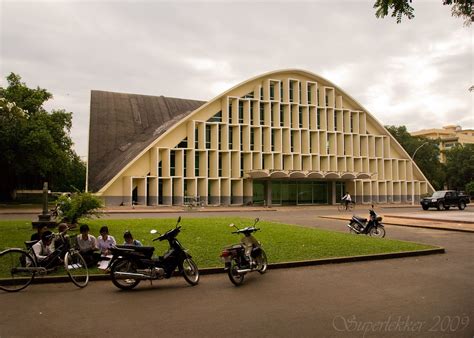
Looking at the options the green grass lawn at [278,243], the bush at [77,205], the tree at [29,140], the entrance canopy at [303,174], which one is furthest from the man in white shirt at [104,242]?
the entrance canopy at [303,174]

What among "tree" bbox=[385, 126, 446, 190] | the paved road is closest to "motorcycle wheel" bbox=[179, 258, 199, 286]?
the paved road

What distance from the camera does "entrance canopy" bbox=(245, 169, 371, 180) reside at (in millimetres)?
46219

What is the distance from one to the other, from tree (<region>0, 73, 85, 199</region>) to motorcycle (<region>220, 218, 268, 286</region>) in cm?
2829

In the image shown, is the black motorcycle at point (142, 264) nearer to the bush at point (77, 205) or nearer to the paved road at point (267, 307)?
the paved road at point (267, 307)

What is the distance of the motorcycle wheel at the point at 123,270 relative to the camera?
26.3 ft

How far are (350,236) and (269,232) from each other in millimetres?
3012

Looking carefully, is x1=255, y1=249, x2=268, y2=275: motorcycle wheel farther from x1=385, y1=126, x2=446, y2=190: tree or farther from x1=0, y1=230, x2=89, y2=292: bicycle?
x1=385, y1=126, x2=446, y2=190: tree

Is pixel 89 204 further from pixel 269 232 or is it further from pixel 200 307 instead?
pixel 200 307

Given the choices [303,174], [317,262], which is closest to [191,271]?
[317,262]

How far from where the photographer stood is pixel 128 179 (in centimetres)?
4284

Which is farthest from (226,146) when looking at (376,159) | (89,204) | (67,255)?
(67,255)

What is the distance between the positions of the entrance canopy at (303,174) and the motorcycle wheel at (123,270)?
3804 centimetres

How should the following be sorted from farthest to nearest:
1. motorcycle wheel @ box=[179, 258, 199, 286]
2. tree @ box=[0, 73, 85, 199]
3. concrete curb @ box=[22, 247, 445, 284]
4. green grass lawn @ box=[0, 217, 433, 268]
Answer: tree @ box=[0, 73, 85, 199], green grass lawn @ box=[0, 217, 433, 268], concrete curb @ box=[22, 247, 445, 284], motorcycle wheel @ box=[179, 258, 199, 286]

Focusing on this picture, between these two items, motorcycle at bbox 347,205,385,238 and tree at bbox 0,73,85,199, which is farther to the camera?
tree at bbox 0,73,85,199
